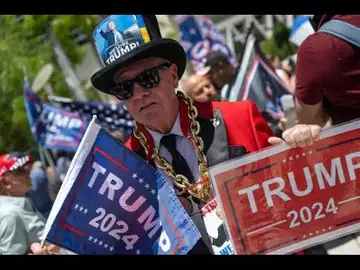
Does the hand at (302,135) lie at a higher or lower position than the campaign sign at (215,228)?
higher

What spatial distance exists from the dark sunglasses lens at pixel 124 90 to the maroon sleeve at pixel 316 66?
674mm

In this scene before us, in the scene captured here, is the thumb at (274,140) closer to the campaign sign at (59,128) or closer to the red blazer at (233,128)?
the red blazer at (233,128)

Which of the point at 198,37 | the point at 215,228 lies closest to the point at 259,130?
the point at 215,228

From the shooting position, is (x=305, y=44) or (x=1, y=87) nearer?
(x=305, y=44)

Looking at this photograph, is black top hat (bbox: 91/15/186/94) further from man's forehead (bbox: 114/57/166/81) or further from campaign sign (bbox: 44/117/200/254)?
campaign sign (bbox: 44/117/200/254)

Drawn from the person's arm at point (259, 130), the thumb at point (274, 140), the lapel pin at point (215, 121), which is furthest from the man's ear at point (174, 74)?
the thumb at point (274, 140)

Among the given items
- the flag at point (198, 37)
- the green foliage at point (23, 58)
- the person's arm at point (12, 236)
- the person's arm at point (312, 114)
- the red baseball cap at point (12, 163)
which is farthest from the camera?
the green foliage at point (23, 58)

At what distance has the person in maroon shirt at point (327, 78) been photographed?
3.13m

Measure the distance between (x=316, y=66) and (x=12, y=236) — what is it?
2.80 meters

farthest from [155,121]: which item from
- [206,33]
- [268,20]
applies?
[268,20]

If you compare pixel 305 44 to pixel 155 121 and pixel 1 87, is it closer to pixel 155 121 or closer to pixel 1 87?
pixel 155 121
